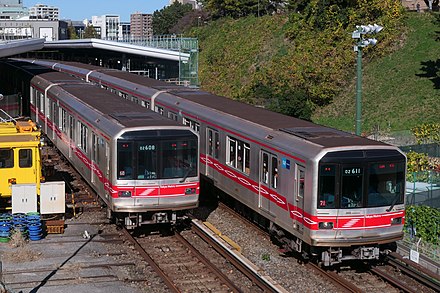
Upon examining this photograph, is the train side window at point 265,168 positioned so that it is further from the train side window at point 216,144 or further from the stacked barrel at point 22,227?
the stacked barrel at point 22,227

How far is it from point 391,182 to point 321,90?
29.3 m

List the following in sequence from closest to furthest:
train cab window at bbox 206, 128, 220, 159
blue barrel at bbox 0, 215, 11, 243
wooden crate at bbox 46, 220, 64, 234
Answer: blue barrel at bbox 0, 215, 11, 243
wooden crate at bbox 46, 220, 64, 234
train cab window at bbox 206, 128, 220, 159

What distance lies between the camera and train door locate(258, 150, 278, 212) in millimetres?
16109

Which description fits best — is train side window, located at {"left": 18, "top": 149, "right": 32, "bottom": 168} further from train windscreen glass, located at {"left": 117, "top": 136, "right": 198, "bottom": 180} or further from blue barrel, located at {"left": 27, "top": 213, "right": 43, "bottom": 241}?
train windscreen glass, located at {"left": 117, "top": 136, "right": 198, "bottom": 180}

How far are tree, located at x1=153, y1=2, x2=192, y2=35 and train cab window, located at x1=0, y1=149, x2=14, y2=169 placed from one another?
97.8 m

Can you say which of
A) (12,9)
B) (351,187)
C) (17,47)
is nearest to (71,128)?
(351,187)

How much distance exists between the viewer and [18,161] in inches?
754

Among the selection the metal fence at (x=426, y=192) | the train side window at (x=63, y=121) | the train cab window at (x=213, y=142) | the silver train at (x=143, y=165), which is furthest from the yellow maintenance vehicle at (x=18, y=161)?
the metal fence at (x=426, y=192)

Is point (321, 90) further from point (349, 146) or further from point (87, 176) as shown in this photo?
point (349, 146)

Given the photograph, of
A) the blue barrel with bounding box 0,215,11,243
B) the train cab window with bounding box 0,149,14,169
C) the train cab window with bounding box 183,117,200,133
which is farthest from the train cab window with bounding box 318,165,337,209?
the train cab window with bounding box 0,149,14,169

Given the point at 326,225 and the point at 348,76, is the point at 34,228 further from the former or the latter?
the point at 348,76

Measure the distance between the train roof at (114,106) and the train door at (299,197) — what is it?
406 cm

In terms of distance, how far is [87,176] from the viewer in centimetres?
1978

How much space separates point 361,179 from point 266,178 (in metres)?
3.06
